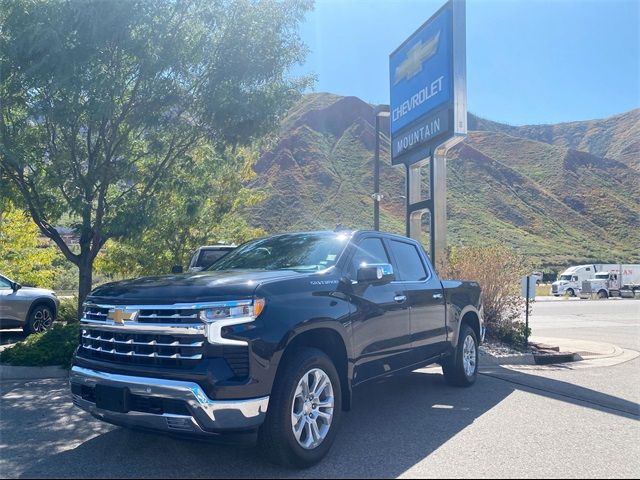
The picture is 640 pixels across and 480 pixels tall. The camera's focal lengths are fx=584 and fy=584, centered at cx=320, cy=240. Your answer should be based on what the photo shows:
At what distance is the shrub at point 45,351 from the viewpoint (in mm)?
7840

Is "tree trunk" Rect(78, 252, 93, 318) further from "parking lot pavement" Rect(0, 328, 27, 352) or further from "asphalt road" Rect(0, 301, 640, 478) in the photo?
"asphalt road" Rect(0, 301, 640, 478)

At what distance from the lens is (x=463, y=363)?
7.24 meters

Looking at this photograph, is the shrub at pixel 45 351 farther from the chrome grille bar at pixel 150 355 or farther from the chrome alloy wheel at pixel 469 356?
the chrome alloy wheel at pixel 469 356

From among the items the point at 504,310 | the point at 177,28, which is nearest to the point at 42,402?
the point at 177,28

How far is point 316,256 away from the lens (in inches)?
210

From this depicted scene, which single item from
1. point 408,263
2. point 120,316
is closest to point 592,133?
point 408,263

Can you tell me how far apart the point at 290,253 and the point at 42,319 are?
8432 millimetres

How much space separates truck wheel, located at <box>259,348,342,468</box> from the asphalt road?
6.2 inches

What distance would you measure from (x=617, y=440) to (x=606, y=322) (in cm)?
1466

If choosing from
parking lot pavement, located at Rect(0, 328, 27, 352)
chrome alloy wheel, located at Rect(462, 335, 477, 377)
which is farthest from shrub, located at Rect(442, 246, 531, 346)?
parking lot pavement, located at Rect(0, 328, 27, 352)

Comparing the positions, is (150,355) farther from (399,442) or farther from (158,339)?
(399,442)

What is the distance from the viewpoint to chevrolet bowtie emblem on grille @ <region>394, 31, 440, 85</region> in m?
11.6

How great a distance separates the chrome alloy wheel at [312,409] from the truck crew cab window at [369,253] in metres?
1.09

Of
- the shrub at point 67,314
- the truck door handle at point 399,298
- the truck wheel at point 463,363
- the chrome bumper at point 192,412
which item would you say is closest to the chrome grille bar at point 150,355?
the chrome bumper at point 192,412
